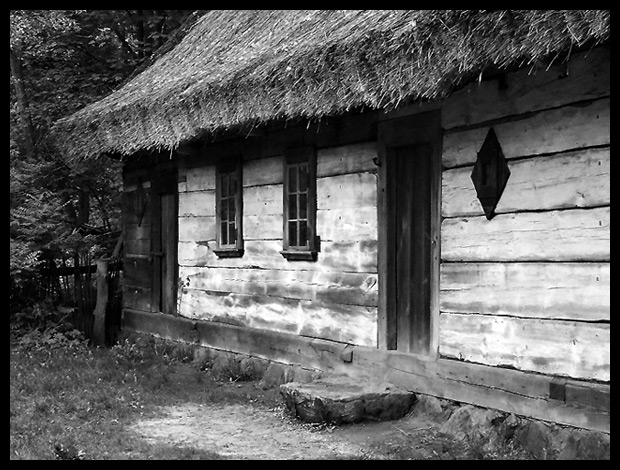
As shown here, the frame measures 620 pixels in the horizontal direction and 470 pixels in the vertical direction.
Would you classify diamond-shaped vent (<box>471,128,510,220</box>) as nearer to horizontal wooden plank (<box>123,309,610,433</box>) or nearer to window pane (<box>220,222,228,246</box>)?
horizontal wooden plank (<box>123,309,610,433</box>)

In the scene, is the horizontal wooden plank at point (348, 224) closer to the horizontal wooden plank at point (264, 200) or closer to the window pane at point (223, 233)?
the horizontal wooden plank at point (264, 200)

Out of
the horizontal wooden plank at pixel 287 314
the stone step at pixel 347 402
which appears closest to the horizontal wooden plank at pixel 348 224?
the horizontal wooden plank at pixel 287 314

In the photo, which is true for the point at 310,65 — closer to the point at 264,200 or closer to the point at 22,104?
the point at 264,200

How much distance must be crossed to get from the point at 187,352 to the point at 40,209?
8.17 feet

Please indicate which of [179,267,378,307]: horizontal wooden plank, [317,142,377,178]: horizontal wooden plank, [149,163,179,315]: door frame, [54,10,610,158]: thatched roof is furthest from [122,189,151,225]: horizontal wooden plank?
[317,142,377,178]: horizontal wooden plank

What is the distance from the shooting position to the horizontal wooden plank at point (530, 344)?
16.8 feet

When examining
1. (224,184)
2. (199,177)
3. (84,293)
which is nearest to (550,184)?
(224,184)

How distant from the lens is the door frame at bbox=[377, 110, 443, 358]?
6.39m

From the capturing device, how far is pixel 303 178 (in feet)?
26.2

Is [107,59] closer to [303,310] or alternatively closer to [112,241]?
[112,241]

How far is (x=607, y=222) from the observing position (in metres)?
5.06

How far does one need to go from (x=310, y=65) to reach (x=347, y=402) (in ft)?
9.21

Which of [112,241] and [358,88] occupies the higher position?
[358,88]

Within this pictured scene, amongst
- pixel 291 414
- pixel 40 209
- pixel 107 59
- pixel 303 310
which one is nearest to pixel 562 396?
pixel 291 414
